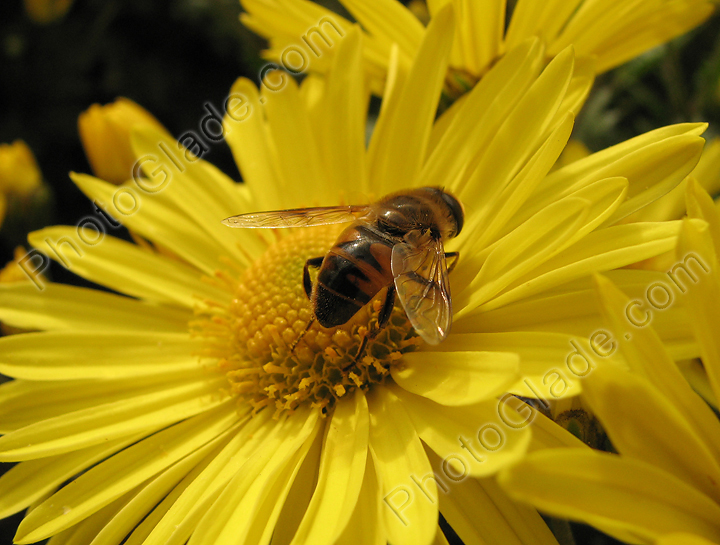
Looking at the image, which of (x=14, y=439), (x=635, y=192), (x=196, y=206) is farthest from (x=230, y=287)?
(x=635, y=192)

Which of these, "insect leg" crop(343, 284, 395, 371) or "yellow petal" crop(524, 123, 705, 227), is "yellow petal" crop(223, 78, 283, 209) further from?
"yellow petal" crop(524, 123, 705, 227)

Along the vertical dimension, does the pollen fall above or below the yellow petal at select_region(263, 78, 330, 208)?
below

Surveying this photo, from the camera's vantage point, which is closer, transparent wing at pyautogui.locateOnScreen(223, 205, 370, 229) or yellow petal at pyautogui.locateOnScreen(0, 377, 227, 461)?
yellow petal at pyautogui.locateOnScreen(0, 377, 227, 461)

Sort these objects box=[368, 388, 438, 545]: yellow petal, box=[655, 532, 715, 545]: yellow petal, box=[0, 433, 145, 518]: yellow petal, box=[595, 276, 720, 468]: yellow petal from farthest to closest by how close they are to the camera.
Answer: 1. box=[0, 433, 145, 518]: yellow petal
2. box=[368, 388, 438, 545]: yellow petal
3. box=[595, 276, 720, 468]: yellow petal
4. box=[655, 532, 715, 545]: yellow petal

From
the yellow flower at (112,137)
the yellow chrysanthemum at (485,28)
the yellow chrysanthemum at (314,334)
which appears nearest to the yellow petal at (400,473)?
the yellow chrysanthemum at (314,334)

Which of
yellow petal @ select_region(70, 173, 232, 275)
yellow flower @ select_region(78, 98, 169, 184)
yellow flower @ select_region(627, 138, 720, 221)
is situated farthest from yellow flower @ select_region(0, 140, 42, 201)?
yellow flower @ select_region(627, 138, 720, 221)

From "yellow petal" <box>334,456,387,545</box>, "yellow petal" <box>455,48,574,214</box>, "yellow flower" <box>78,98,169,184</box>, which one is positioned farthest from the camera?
"yellow flower" <box>78,98,169,184</box>
